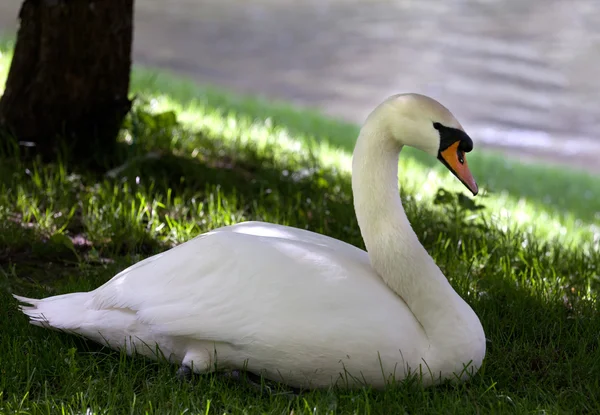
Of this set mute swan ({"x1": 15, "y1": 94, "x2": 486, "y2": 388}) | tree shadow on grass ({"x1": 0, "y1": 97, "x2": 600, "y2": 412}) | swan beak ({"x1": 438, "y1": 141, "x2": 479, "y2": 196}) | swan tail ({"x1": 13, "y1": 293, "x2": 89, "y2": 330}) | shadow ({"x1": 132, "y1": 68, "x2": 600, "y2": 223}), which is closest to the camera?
mute swan ({"x1": 15, "y1": 94, "x2": 486, "y2": 388})

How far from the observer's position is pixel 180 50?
55.2 ft

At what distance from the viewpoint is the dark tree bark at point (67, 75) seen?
16.3 ft

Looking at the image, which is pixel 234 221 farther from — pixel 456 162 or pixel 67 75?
pixel 456 162

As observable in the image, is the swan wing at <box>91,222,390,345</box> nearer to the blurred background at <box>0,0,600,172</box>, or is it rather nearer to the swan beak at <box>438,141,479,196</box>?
the swan beak at <box>438,141,479,196</box>

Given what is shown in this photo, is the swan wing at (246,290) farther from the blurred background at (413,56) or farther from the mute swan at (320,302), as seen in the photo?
the blurred background at (413,56)

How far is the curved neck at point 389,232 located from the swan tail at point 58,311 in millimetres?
1118

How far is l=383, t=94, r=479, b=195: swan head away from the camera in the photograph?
292cm

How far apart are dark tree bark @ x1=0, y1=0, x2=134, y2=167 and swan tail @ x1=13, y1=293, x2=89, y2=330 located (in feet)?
6.57

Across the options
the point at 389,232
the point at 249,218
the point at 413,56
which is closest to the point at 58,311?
the point at 389,232

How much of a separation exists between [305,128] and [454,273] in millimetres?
5172

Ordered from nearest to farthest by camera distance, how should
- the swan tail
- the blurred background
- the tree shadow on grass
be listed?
1. the swan tail
2. the tree shadow on grass
3. the blurred background

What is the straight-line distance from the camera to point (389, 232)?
10.2 feet

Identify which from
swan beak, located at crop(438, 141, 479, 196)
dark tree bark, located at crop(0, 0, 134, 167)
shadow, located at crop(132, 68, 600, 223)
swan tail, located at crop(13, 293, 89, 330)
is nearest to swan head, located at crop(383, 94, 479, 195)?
swan beak, located at crop(438, 141, 479, 196)

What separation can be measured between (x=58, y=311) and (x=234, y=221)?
4.97 ft
